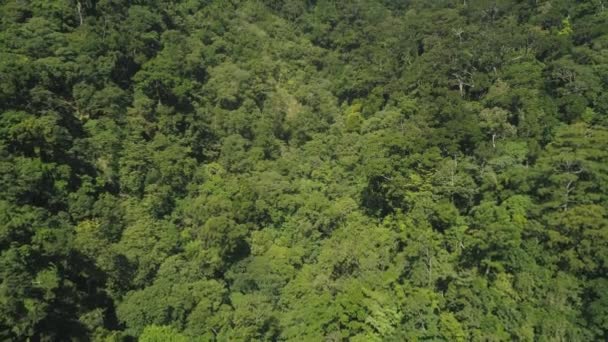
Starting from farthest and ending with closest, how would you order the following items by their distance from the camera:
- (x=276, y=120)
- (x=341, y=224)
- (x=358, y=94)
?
(x=358, y=94)
(x=276, y=120)
(x=341, y=224)

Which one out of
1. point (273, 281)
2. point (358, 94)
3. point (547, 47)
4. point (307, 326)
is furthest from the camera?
point (358, 94)

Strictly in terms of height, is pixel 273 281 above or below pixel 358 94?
below

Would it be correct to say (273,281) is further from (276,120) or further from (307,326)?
(276,120)

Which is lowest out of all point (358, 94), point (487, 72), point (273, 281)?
point (273, 281)

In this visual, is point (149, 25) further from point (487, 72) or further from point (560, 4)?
point (560, 4)

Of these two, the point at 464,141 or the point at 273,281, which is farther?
the point at 464,141

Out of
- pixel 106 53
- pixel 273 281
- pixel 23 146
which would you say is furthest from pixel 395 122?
pixel 23 146
